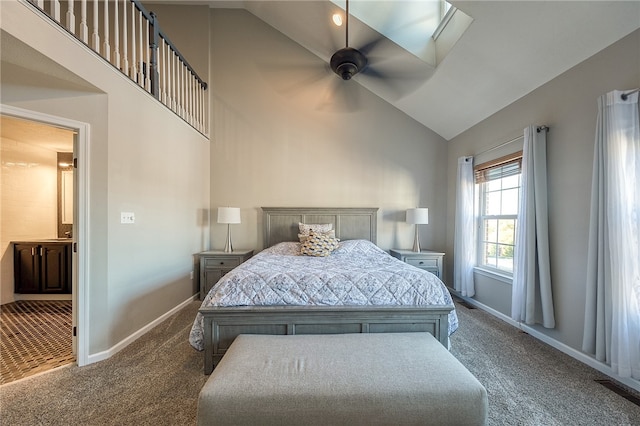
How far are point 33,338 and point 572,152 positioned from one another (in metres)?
5.61

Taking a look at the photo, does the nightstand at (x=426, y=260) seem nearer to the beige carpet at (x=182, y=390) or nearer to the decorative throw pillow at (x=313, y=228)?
the decorative throw pillow at (x=313, y=228)

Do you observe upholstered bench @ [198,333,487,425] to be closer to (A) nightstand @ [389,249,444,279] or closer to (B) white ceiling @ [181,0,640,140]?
(A) nightstand @ [389,249,444,279]

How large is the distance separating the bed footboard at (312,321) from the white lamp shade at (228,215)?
1.98 m

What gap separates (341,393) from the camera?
1.31 m

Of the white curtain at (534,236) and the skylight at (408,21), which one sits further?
the skylight at (408,21)

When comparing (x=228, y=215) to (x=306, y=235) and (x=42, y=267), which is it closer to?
(x=306, y=235)

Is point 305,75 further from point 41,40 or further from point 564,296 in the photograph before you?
point 564,296

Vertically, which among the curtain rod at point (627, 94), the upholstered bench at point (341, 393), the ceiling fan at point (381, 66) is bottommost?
the upholstered bench at point (341, 393)

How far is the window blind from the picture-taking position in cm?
299

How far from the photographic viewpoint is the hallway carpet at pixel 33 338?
2.16 metres

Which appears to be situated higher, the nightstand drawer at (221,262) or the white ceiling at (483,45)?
the white ceiling at (483,45)

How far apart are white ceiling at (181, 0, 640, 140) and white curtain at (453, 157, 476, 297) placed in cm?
73

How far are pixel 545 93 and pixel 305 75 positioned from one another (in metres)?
3.22

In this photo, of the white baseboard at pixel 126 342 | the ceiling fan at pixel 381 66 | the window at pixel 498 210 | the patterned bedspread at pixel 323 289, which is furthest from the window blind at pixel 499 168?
the white baseboard at pixel 126 342
